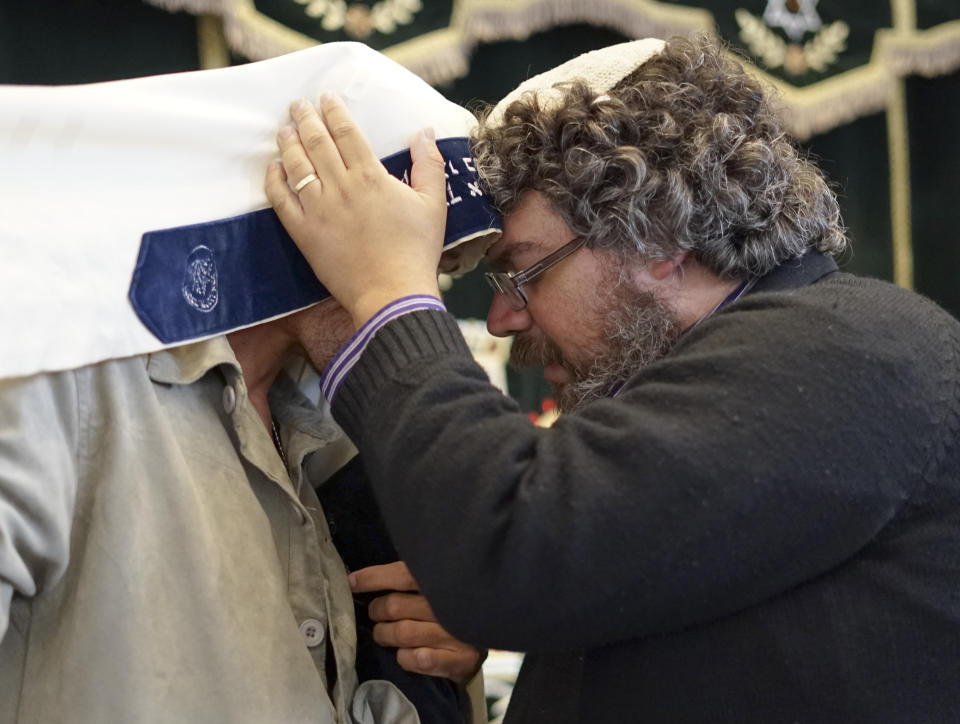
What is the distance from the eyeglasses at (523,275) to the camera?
4.58 ft

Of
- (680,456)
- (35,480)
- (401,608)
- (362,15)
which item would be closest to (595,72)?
(680,456)

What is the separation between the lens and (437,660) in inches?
53.7

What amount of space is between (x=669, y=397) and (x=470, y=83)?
163cm

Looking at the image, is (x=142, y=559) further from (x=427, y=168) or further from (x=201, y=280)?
(x=427, y=168)

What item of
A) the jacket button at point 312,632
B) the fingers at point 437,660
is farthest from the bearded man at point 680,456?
the jacket button at point 312,632

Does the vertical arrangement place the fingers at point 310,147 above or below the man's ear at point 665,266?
above

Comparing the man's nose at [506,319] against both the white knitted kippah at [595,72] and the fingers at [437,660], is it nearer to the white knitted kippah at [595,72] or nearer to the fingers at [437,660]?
the white knitted kippah at [595,72]

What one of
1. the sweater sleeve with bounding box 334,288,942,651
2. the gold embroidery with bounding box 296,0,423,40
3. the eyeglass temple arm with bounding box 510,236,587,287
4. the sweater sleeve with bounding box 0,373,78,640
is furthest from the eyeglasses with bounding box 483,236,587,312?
the gold embroidery with bounding box 296,0,423,40

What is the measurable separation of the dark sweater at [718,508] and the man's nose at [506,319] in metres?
0.39

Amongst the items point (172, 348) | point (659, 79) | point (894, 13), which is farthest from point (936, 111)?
point (172, 348)

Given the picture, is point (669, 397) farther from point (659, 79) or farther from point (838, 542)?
point (659, 79)

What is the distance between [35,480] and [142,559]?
150 millimetres

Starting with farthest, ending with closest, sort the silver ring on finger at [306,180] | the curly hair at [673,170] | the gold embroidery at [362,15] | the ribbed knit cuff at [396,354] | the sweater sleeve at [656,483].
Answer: the gold embroidery at [362,15] < the curly hair at [673,170] < the silver ring on finger at [306,180] < the ribbed knit cuff at [396,354] < the sweater sleeve at [656,483]

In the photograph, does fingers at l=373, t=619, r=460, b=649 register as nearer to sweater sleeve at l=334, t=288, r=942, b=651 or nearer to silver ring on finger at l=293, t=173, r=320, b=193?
sweater sleeve at l=334, t=288, r=942, b=651
